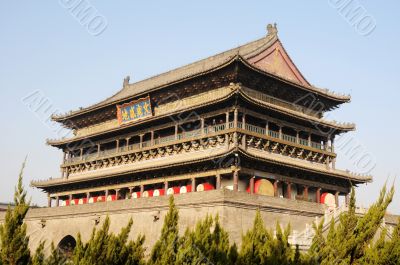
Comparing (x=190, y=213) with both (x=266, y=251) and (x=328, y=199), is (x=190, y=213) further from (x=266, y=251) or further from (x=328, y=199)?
(x=328, y=199)

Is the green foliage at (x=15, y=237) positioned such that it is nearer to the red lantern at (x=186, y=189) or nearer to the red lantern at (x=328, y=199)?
the red lantern at (x=186, y=189)

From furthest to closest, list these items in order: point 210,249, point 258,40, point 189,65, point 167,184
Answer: point 189,65
point 258,40
point 167,184
point 210,249

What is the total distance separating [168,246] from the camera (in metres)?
11.0

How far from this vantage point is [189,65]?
36.0 meters

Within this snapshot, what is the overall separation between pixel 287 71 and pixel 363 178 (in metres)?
8.52

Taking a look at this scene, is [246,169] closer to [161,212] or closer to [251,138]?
[251,138]

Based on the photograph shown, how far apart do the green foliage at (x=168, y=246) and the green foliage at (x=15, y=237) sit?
383 cm

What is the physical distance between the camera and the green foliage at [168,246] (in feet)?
35.6

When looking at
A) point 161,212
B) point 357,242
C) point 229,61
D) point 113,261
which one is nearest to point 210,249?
point 113,261

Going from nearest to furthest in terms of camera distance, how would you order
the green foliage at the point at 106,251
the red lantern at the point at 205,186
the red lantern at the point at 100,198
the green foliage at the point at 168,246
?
the green foliage at the point at 168,246
the green foliage at the point at 106,251
the red lantern at the point at 205,186
the red lantern at the point at 100,198

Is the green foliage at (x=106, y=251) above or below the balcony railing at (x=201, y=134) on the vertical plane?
below

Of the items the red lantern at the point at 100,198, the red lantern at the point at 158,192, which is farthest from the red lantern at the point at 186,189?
the red lantern at the point at 100,198

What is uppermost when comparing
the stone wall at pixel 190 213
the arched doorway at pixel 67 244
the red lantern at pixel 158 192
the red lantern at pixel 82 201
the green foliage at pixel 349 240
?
the red lantern at pixel 158 192

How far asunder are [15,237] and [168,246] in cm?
443
